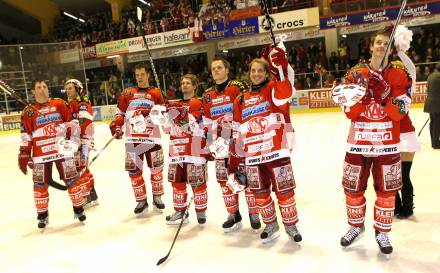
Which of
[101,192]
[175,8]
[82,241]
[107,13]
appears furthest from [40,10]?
[82,241]

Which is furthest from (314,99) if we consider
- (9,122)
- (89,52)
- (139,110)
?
(89,52)

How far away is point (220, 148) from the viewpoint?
3.61 meters

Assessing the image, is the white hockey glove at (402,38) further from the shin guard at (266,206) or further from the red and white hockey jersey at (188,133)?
the red and white hockey jersey at (188,133)

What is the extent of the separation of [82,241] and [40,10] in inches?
945

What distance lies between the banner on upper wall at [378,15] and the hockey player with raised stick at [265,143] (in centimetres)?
1216

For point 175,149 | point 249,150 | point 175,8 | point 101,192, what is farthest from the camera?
point 175,8

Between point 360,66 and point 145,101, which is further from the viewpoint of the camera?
point 145,101

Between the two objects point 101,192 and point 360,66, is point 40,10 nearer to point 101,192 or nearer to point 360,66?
point 101,192

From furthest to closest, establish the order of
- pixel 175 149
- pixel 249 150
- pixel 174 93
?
pixel 174 93 → pixel 175 149 → pixel 249 150

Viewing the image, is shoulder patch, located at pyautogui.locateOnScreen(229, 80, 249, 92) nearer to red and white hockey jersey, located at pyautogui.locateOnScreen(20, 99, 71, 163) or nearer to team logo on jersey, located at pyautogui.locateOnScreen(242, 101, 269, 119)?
team logo on jersey, located at pyautogui.locateOnScreen(242, 101, 269, 119)

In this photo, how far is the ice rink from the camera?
3.26m

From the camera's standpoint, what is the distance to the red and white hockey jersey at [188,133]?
13.2 feet

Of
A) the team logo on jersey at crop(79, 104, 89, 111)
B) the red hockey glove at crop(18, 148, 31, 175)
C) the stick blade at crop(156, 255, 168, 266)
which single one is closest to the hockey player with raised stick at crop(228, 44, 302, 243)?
the stick blade at crop(156, 255, 168, 266)

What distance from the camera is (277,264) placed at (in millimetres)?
3236
